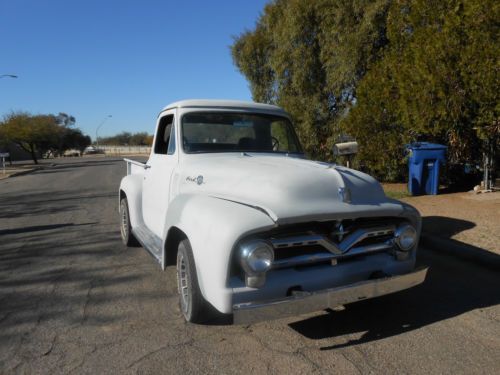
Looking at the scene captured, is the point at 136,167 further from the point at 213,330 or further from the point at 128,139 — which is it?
the point at 128,139

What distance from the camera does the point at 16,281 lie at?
4.48 metres

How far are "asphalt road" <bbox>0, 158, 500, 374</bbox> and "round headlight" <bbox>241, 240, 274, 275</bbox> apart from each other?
682 millimetres

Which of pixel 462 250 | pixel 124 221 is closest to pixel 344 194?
pixel 462 250

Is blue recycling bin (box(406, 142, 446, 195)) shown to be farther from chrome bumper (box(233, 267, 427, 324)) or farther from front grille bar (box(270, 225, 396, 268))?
chrome bumper (box(233, 267, 427, 324))

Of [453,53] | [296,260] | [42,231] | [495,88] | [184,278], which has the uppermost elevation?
[453,53]

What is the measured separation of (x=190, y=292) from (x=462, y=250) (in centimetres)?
376

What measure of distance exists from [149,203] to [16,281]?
1621 millimetres

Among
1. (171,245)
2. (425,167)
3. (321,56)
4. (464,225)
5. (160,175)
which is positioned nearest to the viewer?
(171,245)

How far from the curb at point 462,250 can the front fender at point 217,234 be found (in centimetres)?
340

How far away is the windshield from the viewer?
14.4 feet

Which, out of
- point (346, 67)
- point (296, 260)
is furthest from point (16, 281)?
point (346, 67)

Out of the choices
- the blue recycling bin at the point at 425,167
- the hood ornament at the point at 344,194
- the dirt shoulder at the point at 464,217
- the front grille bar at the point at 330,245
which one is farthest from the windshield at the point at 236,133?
the blue recycling bin at the point at 425,167

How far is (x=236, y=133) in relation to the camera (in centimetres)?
461

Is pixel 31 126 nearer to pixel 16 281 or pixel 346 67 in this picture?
pixel 346 67
